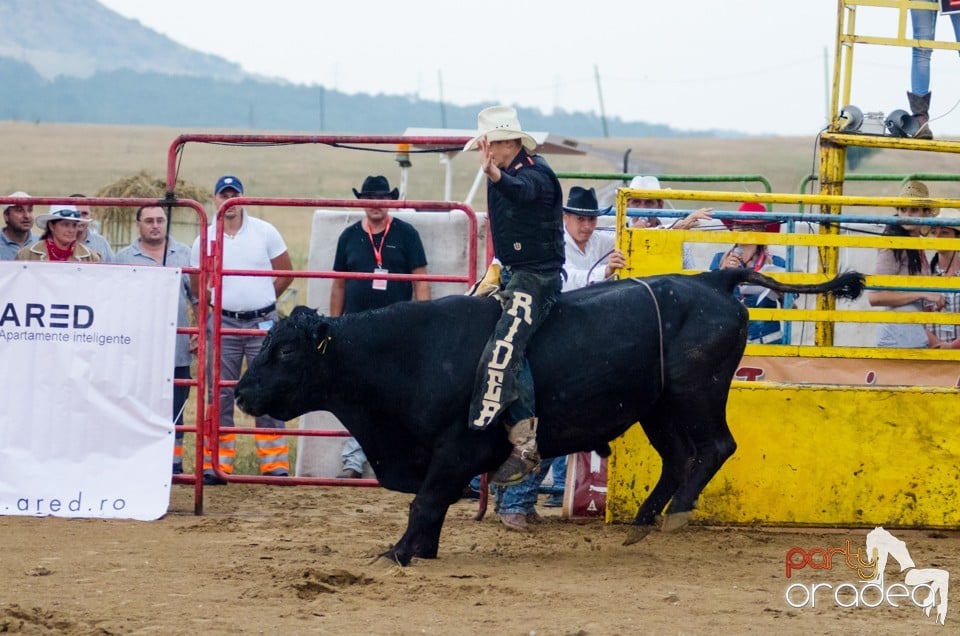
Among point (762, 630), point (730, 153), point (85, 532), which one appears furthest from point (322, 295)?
point (730, 153)

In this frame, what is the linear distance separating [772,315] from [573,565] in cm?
196

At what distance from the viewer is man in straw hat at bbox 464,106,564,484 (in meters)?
6.49

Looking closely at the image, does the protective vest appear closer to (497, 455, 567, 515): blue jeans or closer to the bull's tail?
the bull's tail

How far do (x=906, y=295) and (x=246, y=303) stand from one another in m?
4.40

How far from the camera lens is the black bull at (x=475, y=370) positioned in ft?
22.0

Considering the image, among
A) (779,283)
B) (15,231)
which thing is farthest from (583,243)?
(15,231)

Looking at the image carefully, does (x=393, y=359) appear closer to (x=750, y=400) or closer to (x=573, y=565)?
(x=573, y=565)

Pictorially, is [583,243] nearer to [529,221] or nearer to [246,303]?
[529,221]

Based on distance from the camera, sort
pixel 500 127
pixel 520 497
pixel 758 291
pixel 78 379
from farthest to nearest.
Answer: pixel 758 291, pixel 78 379, pixel 520 497, pixel 500 127

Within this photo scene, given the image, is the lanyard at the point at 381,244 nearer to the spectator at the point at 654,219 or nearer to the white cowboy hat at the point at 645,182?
the spectator at the point at 654,219

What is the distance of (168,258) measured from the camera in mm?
9227

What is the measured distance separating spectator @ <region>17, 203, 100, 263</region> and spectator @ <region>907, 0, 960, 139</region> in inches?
209

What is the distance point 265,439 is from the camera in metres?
9.18

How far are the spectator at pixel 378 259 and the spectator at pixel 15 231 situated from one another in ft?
7.29
